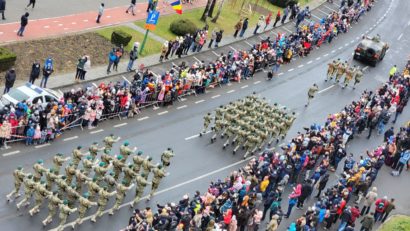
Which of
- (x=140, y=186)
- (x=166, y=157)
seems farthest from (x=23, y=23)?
(x=140, y=186)

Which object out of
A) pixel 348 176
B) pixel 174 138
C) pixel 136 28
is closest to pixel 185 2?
pixel 136 28

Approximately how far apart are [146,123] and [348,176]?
10151mm

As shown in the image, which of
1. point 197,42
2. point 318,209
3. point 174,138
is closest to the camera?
point 318,209

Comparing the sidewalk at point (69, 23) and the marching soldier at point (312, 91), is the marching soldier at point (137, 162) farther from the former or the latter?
the marching soldier at point (312, 91)

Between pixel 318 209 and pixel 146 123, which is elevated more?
pixel 318 209

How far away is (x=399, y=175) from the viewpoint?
111 ft

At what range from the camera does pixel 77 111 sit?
2920cm

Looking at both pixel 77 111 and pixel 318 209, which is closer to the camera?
pixel 318 209

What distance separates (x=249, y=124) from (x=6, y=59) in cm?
1269

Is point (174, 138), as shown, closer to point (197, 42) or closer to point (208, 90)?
point (208, 90)

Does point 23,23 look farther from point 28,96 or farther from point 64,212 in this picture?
point 64,212

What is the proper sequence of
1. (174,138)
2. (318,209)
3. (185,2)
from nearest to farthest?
(318,209)
(174,138)
(185,2)

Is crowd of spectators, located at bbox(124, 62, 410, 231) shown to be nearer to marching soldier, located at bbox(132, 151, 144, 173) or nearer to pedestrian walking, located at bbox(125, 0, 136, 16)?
marching soldier, located at bbox(132, 151, 144, 173)

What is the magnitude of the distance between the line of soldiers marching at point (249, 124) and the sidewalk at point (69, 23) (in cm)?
1179
